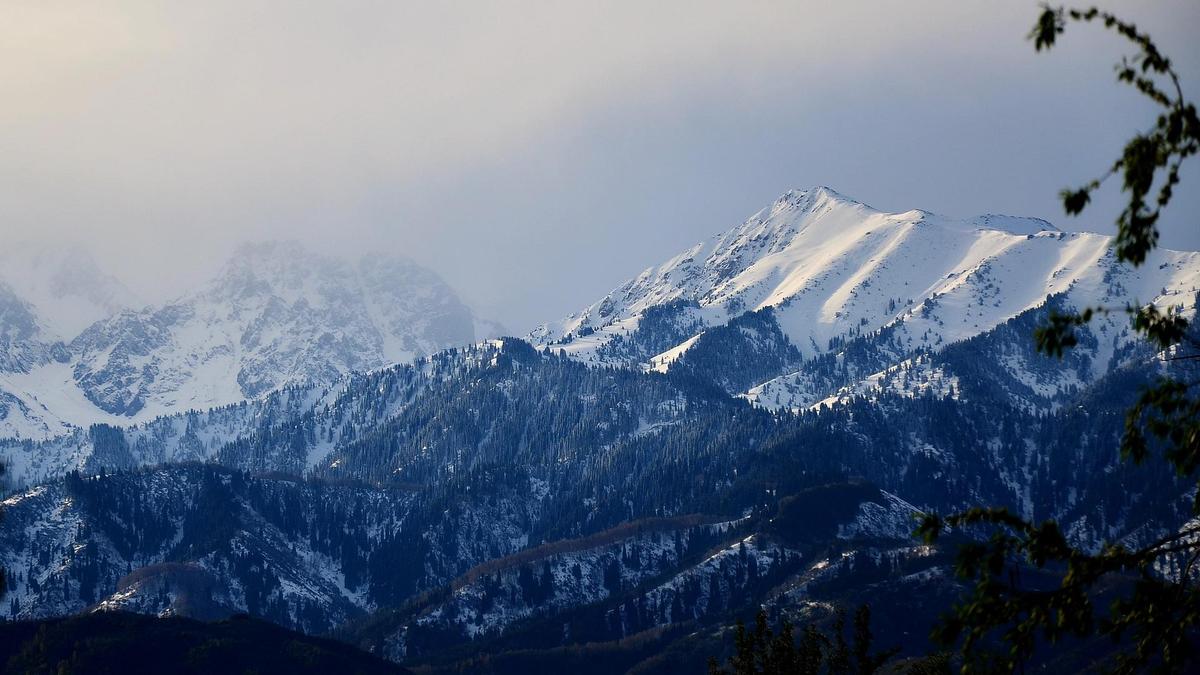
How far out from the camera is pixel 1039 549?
3472cm

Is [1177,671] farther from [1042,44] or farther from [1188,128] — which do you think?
[1042,44]

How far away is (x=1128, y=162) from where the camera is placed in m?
34.0

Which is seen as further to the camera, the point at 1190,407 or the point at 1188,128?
the point at 1190,407

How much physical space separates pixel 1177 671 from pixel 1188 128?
470 inches

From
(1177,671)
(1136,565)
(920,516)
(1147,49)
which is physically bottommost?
(1177,671)

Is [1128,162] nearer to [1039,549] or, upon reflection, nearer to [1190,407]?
[1190,407]

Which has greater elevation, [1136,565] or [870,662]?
[870,662]

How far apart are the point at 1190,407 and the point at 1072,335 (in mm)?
3472

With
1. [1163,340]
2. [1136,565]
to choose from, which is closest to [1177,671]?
[1136,565]

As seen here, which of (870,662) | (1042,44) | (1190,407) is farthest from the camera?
(870,662)

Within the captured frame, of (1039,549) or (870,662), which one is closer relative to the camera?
(1039,549)

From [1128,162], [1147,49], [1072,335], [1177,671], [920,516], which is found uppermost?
[1147,49]

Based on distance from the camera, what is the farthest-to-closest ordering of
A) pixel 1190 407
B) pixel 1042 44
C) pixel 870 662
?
pixel 870 662
pixel 1190 407
pixel 1042 44

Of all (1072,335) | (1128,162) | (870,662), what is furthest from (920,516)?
(870,662)
